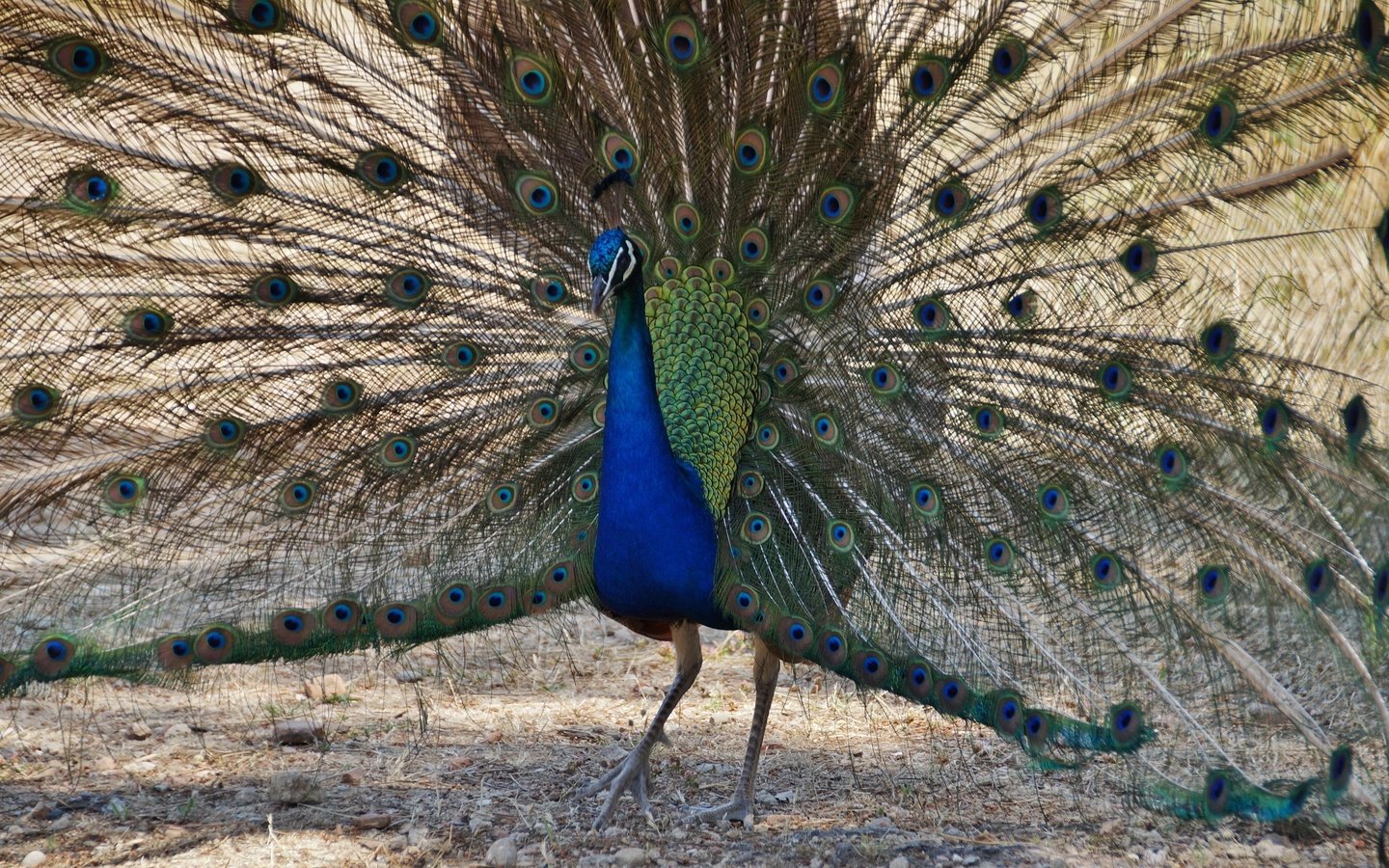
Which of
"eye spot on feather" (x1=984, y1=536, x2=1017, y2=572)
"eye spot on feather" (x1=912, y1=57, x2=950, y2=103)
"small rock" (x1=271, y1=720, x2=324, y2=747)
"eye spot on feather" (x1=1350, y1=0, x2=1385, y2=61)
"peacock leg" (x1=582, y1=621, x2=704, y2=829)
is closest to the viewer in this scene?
"eye spot on feather" (x1=1350, y1=0, x2=1385, y2=61)

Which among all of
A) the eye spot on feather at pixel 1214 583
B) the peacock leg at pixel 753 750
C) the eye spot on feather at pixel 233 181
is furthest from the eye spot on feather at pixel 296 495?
the eye spot on feather at pixel 1214 583

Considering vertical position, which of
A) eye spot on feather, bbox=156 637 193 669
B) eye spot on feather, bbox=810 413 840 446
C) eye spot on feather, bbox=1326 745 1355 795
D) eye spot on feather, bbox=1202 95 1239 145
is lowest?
eye spot on feather, bbox=156 637 193 669

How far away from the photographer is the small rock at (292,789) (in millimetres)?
4148

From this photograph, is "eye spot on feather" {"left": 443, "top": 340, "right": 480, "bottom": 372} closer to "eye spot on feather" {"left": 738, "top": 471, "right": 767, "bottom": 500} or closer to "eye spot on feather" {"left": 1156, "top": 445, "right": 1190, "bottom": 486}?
"eye spot on feather" {"left": 738, "top": 471, "right": 767, "bottom": 500}

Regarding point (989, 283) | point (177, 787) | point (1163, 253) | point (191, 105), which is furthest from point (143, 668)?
point (1163, 253)

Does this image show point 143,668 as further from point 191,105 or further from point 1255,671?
point 1255,671

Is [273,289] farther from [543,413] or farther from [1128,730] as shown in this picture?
[1128,730]

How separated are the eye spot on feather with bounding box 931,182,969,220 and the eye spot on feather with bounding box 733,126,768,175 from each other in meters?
0.51

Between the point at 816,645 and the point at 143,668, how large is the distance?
1891 millimetres

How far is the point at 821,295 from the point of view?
12.9 ft

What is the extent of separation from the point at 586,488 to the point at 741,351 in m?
0.65

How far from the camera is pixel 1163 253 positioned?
145 inches

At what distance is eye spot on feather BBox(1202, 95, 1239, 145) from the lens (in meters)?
3.48

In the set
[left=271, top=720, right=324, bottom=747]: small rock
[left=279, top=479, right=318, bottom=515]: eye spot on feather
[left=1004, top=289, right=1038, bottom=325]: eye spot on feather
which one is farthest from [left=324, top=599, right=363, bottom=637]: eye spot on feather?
[left=1004, top=289, right=1038, bottom=325]: eye spot on feather
